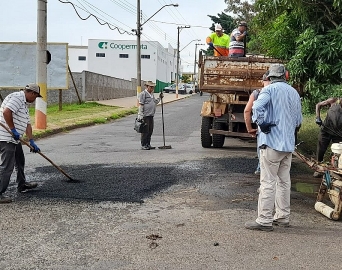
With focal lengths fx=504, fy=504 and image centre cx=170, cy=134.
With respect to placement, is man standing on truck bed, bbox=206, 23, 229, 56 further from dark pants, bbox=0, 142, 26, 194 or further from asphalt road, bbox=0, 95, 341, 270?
dark pants, bbox=0, 142, 26, 194

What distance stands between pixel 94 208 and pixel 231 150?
6.50 metres

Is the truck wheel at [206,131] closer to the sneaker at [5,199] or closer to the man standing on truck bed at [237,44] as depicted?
the man standing on truck bed at [237,44]

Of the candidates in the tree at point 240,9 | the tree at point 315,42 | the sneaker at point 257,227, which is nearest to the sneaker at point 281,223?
the sneaker at point 257,227

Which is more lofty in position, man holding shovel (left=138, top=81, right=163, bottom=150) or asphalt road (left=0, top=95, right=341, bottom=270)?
man holding shovel (left=138, top=81, right=163, bottom=150)

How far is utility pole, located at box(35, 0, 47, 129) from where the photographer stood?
51.6ft

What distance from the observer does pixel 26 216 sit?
6000mm

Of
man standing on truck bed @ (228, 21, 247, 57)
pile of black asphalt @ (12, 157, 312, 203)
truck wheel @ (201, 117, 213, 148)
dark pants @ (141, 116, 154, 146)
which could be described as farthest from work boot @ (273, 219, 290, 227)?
man standing on truck bed @ (228, 21, 247, 57)

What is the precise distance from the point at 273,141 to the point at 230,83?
596 centimetres

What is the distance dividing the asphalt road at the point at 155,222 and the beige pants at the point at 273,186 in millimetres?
206

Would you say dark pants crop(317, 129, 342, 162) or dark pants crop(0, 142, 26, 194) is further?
dark pants crop(317, 129, 342, 162)

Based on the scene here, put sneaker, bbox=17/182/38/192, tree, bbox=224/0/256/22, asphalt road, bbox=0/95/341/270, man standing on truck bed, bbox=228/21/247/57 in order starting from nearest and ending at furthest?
asphalt road, bbox=0/95/341/270, sneaker, bbox=17/182/38/192, man standing on truck bed, bbox=228/21/247/57, tree, bbox=224/0/256/22

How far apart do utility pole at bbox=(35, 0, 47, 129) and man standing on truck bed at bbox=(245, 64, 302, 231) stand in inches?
444

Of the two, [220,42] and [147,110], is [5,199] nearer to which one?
[147,110]

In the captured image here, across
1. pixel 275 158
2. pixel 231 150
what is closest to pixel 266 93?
pixel 275 158
